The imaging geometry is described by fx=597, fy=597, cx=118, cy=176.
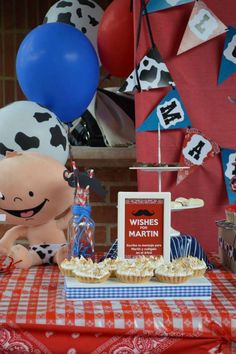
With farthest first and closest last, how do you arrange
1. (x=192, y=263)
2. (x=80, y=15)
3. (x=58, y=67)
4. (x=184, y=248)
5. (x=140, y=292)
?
(x=80, y=15), (x=58, y=67), (x=184, y=248), (x=192, y=263), (x=140, y=292)

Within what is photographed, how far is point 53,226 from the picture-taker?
191 centimetres

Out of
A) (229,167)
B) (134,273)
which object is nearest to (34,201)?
(134,273)

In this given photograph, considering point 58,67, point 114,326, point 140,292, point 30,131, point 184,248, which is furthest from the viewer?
point 58,67

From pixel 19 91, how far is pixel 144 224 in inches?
82.7

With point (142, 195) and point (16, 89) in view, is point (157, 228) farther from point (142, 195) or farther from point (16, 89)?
point (16, 89)

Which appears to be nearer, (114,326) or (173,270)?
(114,326)

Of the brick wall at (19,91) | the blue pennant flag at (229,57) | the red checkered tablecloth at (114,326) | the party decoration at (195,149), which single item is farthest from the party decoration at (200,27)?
the red checkered tablecloth at (114,326)

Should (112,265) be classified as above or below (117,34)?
below

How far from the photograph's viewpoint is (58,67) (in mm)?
2322

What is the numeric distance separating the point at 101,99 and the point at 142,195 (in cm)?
143

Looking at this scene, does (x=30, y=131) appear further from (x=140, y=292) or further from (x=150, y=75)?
(x=140, y=292)

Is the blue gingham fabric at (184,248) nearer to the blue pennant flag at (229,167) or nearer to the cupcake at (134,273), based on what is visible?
the cupcake at (134,273)

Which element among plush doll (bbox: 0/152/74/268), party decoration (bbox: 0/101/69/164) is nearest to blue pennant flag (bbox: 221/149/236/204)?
party decoration (bbox: 0/101/69/164)

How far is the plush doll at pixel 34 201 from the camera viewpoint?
1771mm
